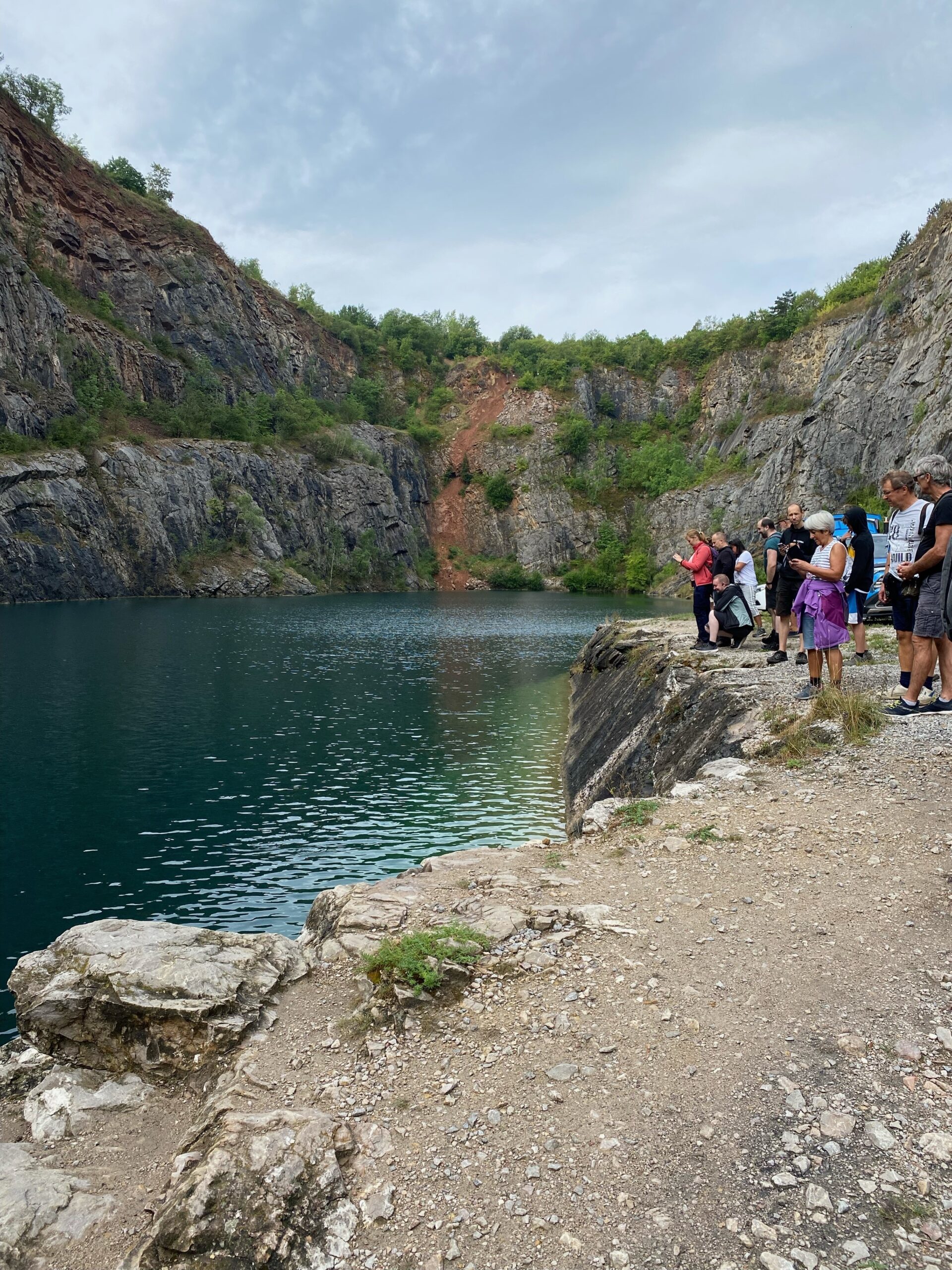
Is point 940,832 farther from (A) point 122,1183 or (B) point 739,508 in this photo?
(B) point 739,508

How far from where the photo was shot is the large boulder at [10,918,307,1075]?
5.10 metres

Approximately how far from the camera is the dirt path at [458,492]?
110m

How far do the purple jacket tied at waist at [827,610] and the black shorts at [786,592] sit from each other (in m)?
2.98

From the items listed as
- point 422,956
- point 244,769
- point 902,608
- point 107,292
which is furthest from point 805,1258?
point 107,292

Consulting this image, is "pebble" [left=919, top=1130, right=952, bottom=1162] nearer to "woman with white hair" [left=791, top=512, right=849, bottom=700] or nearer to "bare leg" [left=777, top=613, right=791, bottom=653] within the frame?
"woman with white hair" [left=791, top=512, right=849, bottom=700]

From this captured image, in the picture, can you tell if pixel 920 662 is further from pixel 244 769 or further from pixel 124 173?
pixel 124 173

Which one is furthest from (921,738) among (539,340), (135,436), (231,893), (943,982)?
(539,340)

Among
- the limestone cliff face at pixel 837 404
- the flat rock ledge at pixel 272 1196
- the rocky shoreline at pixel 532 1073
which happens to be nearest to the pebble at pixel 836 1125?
the rocky shoreline at pixel 532 1073

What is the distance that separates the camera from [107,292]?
78.8 meters

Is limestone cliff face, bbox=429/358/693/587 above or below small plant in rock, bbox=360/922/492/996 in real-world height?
above

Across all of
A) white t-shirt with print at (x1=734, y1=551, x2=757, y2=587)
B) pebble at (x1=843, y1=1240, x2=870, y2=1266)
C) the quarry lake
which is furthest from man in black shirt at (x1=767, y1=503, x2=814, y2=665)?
pebble at (x1=843, y1=1240, x2=870, y2=1266)

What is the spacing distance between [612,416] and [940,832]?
402 ft

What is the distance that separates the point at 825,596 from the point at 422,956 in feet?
24.2

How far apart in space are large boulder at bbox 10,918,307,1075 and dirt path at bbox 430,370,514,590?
100282mm
